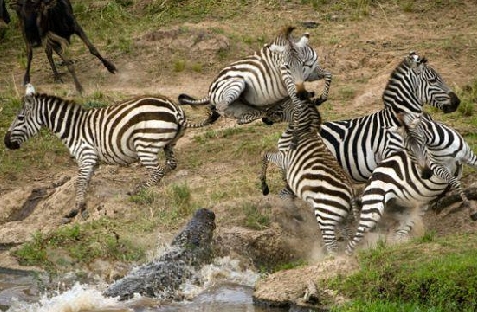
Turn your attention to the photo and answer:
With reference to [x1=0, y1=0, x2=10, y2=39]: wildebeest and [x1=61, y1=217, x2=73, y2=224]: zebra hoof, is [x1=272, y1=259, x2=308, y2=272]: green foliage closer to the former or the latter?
[x1=61, y1=217, x2=73, y2=224]: zebra hoof

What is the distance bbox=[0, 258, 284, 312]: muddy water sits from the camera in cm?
1061

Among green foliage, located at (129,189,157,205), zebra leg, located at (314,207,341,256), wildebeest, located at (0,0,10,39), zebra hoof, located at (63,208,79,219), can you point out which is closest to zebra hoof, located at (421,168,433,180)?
zebra leg, located at (314,207,341,256)

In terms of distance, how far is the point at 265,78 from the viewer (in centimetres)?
1406

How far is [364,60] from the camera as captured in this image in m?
17.7

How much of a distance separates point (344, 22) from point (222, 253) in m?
8.46

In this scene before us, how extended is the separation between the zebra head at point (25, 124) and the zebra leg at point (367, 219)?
4.93 meters

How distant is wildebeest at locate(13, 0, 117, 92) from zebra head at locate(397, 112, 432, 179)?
24.8 feet

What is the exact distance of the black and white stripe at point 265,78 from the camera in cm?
1368

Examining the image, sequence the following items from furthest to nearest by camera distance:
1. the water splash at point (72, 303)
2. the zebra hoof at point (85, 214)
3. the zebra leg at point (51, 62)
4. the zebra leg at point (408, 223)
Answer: the zebra leg at point (51, 62) < the zebra hoof at point (85, 214) < the zebra leg at point (408, 223) < the water splash at point (72, 303)

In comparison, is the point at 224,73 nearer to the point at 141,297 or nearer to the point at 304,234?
the point at 304,234

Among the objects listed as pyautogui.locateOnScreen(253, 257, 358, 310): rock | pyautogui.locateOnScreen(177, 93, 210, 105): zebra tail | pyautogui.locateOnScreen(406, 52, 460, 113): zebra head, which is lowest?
pyautogui.locateOnScreen(253, 257, 358, 310): rock

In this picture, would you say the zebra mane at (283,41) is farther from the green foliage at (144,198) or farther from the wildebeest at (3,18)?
the wildebeest at (3,18)

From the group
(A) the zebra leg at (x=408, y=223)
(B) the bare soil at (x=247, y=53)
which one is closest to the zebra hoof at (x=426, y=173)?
(A) the zebra leg at (x=408, y=223)

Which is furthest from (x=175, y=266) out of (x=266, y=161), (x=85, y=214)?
(x=85, y=214)
